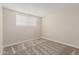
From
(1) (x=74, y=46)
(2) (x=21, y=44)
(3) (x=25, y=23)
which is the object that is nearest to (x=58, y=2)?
(3) (x=25, y=23)

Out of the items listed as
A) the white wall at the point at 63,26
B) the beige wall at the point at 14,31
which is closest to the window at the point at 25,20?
the beige wall at the point at 14,31

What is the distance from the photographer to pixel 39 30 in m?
1.55

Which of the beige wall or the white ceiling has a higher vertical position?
the white ceiling

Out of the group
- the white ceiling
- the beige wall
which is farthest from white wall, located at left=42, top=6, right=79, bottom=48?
the beige wall

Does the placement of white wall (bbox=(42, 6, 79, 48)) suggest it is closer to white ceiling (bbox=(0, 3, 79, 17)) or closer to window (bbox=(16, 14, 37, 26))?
white ceiling (bbox=(0, 3, 79, 17))

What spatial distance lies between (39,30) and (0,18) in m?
0.64

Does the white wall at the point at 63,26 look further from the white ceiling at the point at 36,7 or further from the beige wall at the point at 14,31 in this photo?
the beige wall at the point at 14,31

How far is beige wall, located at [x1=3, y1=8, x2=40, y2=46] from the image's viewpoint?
58.4 inches

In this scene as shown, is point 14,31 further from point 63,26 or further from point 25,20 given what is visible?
point 63,26

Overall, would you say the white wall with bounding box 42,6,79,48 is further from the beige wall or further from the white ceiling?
the beige wall

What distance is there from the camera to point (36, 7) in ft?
4.86

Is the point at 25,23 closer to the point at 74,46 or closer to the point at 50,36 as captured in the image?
the point at 50,36

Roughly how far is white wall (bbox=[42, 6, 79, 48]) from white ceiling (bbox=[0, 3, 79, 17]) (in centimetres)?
5

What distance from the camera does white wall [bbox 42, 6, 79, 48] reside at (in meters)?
1.49
